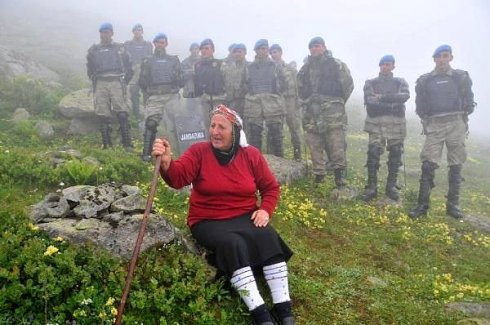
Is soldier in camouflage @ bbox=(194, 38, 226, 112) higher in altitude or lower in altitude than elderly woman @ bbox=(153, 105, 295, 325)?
higher

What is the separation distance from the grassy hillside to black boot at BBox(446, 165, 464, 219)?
280 mm

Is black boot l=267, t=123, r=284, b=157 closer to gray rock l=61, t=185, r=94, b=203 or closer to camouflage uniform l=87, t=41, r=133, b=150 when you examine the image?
camouflage uniform l=87, t=41, r=133, b=150

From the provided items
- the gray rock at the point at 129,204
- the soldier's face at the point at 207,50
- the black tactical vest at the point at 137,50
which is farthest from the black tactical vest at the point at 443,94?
the black tactical vest at the point at 137,50

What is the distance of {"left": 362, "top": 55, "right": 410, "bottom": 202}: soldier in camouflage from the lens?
12.3 m

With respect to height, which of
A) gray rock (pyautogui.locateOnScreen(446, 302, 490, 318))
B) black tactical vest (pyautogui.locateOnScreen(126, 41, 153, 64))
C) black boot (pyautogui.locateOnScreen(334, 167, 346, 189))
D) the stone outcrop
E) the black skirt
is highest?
black tactical vest (pyautogui.locateOnScreen(126, 41, 153, 64))

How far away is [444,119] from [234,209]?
7.93 m

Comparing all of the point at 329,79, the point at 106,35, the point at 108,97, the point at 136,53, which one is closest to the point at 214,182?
the point at 329,79

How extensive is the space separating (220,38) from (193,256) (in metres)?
70.1

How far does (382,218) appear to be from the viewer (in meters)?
10.6

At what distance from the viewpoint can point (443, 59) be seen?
444 inches

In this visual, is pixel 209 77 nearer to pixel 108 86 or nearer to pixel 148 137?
pixel 148 137

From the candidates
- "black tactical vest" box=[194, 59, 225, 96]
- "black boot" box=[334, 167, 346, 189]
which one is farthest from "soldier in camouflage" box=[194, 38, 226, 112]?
"black boot" box=[334, 167, 346, 189]

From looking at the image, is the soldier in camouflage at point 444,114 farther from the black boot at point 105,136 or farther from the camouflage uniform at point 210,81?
the black boot at point 105,136

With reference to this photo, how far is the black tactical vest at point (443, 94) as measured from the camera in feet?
37.3
